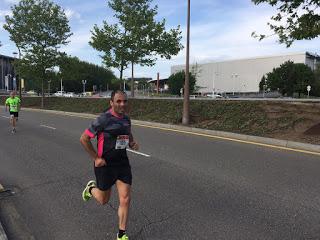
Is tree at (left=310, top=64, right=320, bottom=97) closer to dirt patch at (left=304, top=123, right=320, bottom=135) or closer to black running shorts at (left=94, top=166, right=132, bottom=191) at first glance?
dirt patch at (left=304, top=123, right=320, bottom=135)

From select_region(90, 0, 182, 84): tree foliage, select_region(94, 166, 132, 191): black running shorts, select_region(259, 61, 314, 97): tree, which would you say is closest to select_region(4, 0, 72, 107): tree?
select_region(90, 0, 182, 84): tree foliage

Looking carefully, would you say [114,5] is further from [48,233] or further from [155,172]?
[48,233]

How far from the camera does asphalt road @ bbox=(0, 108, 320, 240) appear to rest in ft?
17.7

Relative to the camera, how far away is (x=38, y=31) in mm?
40219

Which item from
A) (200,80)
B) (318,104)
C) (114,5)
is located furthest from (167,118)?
(200,80)

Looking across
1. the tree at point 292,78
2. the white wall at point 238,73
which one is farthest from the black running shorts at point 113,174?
the white wall at point 238,73

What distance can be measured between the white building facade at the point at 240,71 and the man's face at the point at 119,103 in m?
121

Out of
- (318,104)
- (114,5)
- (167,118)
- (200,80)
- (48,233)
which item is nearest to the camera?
(48,233)

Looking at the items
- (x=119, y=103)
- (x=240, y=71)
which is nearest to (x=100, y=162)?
(x=119, y=103)

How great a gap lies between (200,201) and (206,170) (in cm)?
245

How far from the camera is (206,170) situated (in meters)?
9.05

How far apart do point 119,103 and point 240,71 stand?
138 m

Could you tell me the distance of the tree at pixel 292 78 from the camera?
9312cm

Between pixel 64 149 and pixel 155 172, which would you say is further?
pixel 64 149
